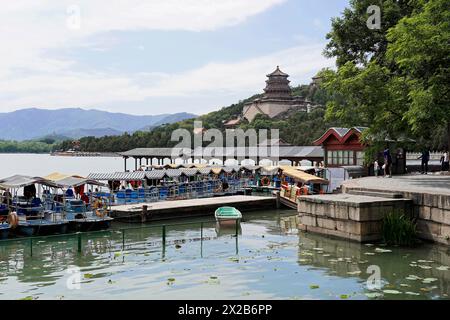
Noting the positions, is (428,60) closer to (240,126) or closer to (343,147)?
(343,147)

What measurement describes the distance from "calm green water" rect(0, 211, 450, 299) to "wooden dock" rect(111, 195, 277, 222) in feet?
21.1

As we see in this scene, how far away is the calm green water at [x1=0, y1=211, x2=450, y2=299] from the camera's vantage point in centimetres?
1473

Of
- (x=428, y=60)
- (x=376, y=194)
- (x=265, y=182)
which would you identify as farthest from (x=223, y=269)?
(x=265, y=182)

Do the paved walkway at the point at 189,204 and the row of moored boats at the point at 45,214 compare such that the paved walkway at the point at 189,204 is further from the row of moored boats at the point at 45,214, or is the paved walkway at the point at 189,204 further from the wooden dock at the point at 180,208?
the row of moored boats at the point at 45,214

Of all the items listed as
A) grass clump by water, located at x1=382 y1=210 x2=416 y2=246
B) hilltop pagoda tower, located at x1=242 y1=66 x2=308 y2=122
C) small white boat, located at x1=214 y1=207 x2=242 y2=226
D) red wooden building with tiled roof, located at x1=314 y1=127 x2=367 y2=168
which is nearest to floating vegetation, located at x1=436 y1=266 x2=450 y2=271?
grass clump by water, located at x1=382 y1=210 x2=416 y2=246

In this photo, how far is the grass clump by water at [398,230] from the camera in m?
20.5

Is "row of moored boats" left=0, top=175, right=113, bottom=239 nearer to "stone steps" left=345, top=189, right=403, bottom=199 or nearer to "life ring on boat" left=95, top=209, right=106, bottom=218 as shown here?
"life ring on boat" left=95, top=209, right=106, bottom=218

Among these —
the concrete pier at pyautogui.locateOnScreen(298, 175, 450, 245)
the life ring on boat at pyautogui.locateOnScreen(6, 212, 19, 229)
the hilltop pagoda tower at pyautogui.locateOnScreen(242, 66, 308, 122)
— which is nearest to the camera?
the concrete pier at pyautogui.locateOnScreen(298, 175, 450, 245)

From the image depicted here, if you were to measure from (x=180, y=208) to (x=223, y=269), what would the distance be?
1592 cm

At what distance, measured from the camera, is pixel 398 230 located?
810 inches

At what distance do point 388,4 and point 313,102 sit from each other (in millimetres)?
134577

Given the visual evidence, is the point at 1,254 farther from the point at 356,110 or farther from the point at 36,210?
the point at 356,110

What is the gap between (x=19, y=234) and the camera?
80.8 feet

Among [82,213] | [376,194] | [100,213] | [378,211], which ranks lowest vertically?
[100,213]
